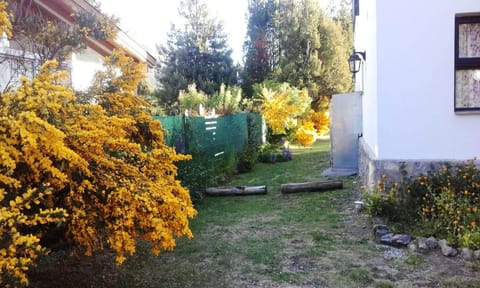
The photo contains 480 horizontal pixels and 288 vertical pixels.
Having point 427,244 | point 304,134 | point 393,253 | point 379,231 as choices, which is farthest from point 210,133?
point 304,134

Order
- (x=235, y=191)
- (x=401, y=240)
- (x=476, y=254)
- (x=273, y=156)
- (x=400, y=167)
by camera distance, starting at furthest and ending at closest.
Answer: (x=273, y=156)
(x=235, y=191)
(x=400, y=167)
(x=401, y=240)
(x=476, y=254)

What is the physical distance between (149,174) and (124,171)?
0.37 m

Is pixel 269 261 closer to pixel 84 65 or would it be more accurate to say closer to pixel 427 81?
pixel 427 81

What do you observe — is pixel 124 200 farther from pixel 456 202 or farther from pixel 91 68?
pixel 91 68

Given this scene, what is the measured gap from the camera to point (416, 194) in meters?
5.92

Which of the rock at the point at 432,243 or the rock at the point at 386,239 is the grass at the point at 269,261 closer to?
the rock at the point at 386,239

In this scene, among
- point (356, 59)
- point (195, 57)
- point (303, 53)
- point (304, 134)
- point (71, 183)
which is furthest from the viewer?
point (195, 57)

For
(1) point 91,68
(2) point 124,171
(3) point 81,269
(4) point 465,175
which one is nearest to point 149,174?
(2) point 124,171

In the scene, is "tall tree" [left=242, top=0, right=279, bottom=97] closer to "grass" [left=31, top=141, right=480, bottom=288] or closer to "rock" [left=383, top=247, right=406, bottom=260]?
"grass" [left=31, top=141, right=480, bottom=288]

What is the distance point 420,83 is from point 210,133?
5.55m

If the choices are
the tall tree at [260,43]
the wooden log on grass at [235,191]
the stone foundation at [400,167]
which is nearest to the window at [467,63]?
the stone foundation at [400,167]

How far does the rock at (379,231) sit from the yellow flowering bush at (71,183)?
108 inches

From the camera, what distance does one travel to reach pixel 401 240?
518cm

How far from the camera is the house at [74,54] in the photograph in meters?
5.61
